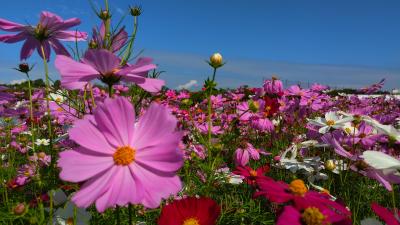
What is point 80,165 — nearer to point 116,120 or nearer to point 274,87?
point 116,120

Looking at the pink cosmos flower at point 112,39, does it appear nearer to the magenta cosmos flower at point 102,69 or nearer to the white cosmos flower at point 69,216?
the magenta cosmos flower at point 102,69

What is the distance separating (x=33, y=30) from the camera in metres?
1.06

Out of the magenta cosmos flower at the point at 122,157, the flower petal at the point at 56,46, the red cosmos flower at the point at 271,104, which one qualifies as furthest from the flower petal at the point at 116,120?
the red cosmos flower at the point at 271,104

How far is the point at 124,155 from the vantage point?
2.38ft

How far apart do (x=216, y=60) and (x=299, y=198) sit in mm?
836

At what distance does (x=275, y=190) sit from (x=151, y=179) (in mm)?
216

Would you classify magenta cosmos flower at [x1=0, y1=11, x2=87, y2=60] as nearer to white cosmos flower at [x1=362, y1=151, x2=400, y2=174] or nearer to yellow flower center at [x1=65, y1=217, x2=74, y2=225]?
yellow flower center at [x1=65, y1=217, x2=74, y2=225]

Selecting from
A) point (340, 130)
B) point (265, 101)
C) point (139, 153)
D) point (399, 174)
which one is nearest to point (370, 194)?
point (340, 130)

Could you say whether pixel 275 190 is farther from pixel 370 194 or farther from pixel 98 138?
pixel 370 194

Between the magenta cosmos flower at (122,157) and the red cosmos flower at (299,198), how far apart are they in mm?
158

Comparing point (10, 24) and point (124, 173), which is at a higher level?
point (10, 24)

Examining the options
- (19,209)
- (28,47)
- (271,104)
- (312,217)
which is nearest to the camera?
(312,217)

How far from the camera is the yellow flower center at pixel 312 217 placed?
56 cm

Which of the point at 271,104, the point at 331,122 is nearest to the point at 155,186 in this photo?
the point at 331,122
